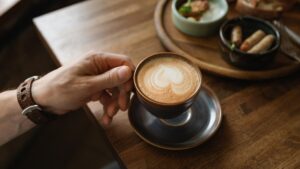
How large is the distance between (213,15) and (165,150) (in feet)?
2.05

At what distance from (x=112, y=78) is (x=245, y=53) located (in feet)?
1.47

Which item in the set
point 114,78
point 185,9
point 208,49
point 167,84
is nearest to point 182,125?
point 167,84

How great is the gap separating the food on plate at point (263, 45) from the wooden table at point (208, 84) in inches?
4.3

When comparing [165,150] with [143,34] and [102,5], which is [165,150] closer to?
[143,34]

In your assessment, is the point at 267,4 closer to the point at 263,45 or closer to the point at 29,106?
the point at 263,45

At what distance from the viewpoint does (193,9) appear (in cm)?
116

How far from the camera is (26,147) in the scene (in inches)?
57.1

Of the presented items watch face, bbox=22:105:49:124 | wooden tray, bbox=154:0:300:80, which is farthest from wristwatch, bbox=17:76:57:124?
wooden tray, bbox=154:0:300:80

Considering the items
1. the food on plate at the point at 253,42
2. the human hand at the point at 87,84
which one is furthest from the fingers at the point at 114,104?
the food on plate at the point at 253,42

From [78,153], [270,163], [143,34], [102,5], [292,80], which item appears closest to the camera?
[270,163]

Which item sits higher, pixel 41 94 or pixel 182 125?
pixel 41 94

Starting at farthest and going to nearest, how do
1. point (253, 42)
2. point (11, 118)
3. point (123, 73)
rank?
1. point (253, 42)
2. point (11, 118)
3. point (123, 73)

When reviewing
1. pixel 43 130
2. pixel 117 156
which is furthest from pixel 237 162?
pixel 43 130

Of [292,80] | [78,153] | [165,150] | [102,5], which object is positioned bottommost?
[78,153]
